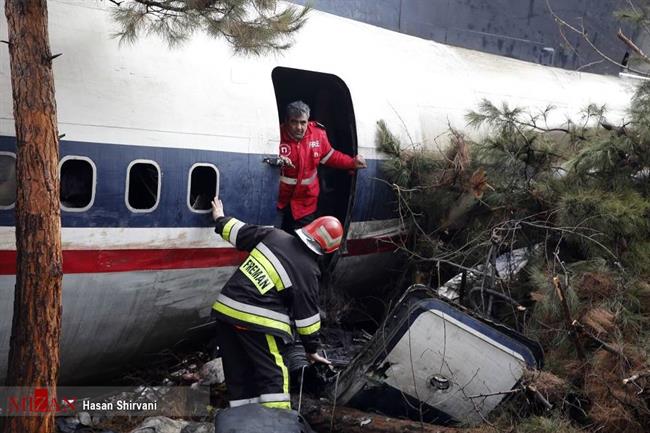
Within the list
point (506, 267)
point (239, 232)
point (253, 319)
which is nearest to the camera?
point (253, 319)

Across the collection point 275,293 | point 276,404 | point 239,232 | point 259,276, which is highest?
point 239,232

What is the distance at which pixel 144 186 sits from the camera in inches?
254

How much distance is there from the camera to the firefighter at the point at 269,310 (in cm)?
608

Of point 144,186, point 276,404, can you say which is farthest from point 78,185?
point 276,404

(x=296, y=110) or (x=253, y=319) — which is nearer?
(x=253, y=319)

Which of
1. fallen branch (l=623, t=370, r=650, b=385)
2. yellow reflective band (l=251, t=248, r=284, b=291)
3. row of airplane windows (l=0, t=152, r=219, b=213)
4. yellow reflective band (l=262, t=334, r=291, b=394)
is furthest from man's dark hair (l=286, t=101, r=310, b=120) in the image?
fallen branch (l=623, t=370, r=650, b=385)

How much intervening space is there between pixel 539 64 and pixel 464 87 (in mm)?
2746

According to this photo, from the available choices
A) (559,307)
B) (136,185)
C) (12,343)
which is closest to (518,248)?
(559,307)

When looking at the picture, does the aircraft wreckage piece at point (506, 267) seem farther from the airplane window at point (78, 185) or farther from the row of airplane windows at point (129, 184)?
the airplane window at point (78, 185)

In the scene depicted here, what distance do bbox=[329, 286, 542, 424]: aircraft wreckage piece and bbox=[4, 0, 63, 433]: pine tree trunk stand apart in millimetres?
2603

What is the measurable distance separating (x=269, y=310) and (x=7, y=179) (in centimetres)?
209

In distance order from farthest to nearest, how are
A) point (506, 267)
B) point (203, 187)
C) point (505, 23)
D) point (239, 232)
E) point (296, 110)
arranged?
point (505, 23) < point (506, 267) < point (296, 110) < point (203, 187) < point (239, 232)

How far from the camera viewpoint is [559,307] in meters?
6.71

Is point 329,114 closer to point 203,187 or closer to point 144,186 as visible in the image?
point 203,187
